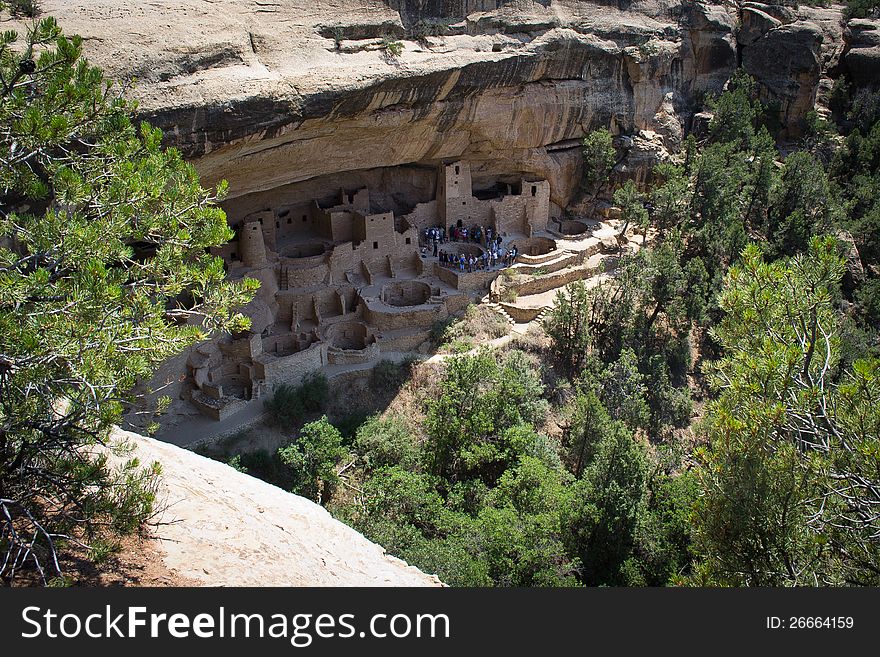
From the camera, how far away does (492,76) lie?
19719 millimetres

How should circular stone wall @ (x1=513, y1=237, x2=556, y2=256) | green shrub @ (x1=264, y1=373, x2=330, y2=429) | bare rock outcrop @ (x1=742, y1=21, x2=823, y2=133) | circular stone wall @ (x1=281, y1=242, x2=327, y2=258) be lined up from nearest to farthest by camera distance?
green shrub @ (x1=264, y1=373, x2=330, y2=429), circular stone wall @ (x1=281, y1=242, x2=327, y2=258), circular stone wall @ (x1=513, y1=237, x2=556, y2=256), bare rock outcrop @ (x1=742, y1=21, x2=823, y2=133)

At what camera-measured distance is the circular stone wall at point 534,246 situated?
22828 millimetres

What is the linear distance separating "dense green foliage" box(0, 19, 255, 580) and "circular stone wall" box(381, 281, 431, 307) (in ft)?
41.7

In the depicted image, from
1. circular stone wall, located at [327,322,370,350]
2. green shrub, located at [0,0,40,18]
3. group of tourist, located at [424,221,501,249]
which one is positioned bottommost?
circular stone wall, located at [327,322,370,350]

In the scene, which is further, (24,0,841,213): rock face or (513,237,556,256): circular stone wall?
(513,237,556,256): circular stone wall

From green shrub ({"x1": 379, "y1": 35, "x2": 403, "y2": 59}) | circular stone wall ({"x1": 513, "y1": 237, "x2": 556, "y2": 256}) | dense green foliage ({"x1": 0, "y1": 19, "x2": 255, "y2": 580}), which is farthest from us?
circular stone wall ({"x1": 513, "y1": 237, "x2": 556, "y2": 256})

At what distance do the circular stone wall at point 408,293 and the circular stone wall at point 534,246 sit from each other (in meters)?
3.66

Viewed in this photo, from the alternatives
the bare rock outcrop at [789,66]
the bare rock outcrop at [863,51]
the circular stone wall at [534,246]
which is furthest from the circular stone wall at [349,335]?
the bare rock outcrop at [863,51]

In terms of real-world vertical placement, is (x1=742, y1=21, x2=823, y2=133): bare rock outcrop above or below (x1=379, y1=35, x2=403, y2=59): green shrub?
below

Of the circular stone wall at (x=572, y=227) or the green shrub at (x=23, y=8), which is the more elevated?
the green shrub at (x=23, y=8)

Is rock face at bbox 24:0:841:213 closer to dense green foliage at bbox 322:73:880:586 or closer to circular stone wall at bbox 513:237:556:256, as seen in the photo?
dense green foliage at bbox 322:73:880:586

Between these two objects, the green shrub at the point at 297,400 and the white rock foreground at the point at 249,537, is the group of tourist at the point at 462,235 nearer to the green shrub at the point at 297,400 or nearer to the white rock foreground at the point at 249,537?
the green shrub at the point at 297,400

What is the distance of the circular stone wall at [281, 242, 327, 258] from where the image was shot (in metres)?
20.5

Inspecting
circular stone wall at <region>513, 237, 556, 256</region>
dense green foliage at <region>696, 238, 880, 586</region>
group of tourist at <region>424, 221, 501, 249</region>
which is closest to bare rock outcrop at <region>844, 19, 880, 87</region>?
circular stone wall at <region>513, 237, 556, 256</region>
